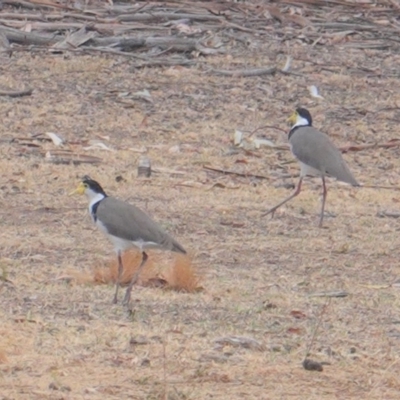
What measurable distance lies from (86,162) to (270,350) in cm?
725

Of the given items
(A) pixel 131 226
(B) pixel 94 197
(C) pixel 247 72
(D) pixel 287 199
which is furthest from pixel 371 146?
(A) pixel 131 226

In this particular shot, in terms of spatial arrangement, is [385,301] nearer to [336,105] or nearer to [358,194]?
[358,194]

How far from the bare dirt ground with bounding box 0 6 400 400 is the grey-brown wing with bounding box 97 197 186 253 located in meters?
0.41

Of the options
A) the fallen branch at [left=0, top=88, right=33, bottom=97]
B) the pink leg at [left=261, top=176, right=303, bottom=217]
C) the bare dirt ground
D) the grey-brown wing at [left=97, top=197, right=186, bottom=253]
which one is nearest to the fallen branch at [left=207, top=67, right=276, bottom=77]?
the bare dirt ground

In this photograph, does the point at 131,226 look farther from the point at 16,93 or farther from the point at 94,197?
the point at 16,93

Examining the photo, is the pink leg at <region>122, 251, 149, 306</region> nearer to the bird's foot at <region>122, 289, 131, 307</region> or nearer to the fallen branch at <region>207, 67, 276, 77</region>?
the bird's foot at <region>122, 289, 131, 307</region>

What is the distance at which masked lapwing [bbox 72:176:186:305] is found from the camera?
9805 millimetres

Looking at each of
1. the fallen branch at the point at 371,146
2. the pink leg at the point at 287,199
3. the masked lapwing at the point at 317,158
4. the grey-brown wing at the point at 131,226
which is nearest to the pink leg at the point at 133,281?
the grey-brown wing at the point at 131,226

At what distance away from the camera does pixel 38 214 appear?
13.0 metres

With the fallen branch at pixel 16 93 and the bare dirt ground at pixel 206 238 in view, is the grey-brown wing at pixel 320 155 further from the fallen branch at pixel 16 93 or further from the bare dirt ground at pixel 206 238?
the fallen branch at pixel 16 93

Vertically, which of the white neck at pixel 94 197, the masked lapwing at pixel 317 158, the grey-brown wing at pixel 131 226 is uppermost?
the grey-brown wing at pixel 131 226

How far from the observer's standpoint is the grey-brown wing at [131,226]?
9.80 metres

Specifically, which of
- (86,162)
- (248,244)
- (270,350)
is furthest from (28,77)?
(270,350)

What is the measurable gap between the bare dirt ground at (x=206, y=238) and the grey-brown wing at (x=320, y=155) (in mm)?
393
